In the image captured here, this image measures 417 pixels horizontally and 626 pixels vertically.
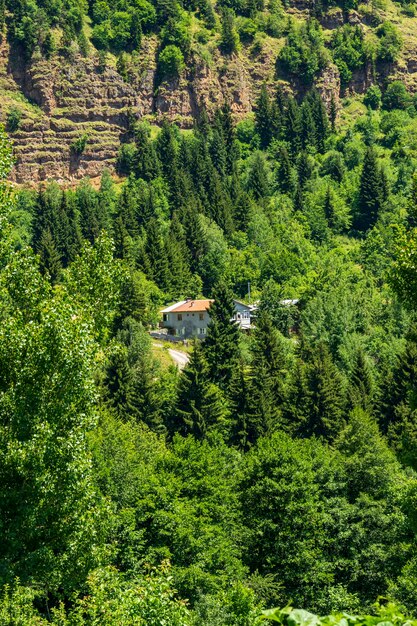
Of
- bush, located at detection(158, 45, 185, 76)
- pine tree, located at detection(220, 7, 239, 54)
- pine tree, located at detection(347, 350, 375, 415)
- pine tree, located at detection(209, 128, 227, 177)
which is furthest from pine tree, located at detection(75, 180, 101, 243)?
pine tree, located at detection(220, 7, 239, 54)

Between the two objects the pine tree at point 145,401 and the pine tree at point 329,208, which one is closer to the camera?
the pine tree at point 145,401

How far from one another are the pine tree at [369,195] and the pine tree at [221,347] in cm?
5851

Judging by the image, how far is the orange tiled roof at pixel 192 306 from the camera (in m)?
108

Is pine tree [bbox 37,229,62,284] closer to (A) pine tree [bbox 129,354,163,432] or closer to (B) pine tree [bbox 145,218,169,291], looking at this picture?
(B) pine tree [bbox 145,218,169,291]

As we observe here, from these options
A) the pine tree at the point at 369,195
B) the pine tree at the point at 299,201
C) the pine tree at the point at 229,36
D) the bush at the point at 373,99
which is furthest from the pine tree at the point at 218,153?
the bush at the point at 373,99

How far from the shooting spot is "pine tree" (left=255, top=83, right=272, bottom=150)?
173625 mm

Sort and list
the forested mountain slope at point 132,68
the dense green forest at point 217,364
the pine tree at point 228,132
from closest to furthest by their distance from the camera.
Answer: the dense green forest at point 217,364 → the pine tree at point 228,132 → the forested mountain slope at point 132,68

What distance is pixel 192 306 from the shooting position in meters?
110

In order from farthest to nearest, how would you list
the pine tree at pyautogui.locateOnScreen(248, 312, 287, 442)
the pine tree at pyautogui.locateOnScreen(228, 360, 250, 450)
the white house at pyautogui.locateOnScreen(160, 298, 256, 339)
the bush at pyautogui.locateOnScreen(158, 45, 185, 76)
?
the bush at pyautogui.locateOnScreen(158, 45, 185, 76) → the white house at pyautogui.locateOnScreen(160, 298, 256, 339) → the pine tree at pyautogui.locateOnScreen(248, 312, 287, 442) → the pine tree at pyautogui.locateOnScreen(228, 360, 250, 450)

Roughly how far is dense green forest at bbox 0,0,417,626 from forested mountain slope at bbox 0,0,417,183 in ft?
2.94

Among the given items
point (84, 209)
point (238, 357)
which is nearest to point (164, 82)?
point (84, 209)

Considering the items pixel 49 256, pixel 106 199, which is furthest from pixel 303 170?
pixel 49 256

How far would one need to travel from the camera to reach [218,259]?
403 ft

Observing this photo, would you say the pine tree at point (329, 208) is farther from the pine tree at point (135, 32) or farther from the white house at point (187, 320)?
the pine tree at point (135, 32)
